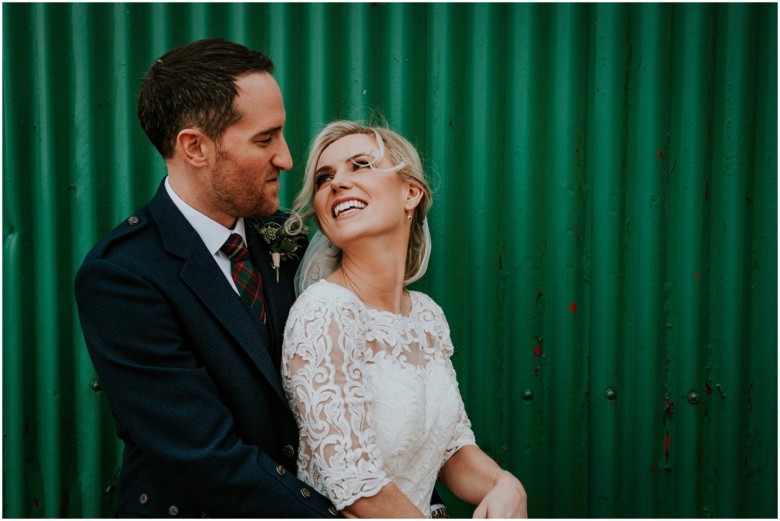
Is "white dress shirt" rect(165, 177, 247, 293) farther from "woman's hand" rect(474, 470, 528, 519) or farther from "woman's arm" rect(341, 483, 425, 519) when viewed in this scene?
"woman's hand" rect(474, 470, 528, 519)

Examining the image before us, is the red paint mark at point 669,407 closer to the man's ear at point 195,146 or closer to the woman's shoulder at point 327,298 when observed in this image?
the woman's shoulder at point 327,298

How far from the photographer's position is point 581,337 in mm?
2869

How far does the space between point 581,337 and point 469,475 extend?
0.95m

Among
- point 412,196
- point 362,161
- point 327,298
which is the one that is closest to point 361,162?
point 362,161

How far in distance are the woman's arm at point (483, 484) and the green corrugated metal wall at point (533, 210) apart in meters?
0.61

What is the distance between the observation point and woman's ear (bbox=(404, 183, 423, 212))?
7.41 feet

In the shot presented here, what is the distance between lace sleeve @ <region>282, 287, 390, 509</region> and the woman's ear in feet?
1.48

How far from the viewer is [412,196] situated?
2.28 metres

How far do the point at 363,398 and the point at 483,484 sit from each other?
1.96 feet

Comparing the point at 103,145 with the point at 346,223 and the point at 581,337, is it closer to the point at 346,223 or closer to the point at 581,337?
the point at 346,223

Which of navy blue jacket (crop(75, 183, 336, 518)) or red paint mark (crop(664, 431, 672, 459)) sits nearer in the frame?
navy blue jacket (crop(75, 183, 336, 518))

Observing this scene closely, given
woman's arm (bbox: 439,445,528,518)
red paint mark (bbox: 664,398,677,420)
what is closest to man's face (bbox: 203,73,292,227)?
woman's arm (bbox: 439,445,528,518)

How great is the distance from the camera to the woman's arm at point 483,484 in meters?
2.05

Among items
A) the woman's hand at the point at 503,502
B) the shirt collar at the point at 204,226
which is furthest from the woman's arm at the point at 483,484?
the shirt collar at the point at 204,226
